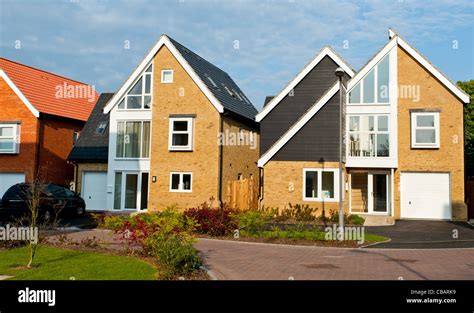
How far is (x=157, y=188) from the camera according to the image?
26016 millimetres

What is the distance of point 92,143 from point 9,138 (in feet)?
16.5

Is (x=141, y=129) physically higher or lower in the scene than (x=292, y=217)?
higher

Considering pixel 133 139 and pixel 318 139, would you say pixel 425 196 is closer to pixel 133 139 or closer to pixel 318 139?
pixel 318 139

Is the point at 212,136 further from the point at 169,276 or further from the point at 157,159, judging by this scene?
the point at 169,276

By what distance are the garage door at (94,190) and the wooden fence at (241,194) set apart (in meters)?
7.89

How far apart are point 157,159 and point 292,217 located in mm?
8324

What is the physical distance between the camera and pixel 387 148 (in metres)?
24.0

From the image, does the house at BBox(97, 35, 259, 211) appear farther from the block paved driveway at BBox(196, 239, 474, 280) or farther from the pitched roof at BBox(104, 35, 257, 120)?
the block paved driveway at BBox(196, 239, 474, 280)

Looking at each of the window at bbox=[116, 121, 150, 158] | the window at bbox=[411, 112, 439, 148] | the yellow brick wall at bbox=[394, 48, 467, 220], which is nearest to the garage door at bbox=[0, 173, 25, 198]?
the window at bbox=[116, 121, 150, 158]

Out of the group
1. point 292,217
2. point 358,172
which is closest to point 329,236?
point 292,217

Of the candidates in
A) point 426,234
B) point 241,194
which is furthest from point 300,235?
point 241,194

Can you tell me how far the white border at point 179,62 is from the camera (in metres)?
25.7
